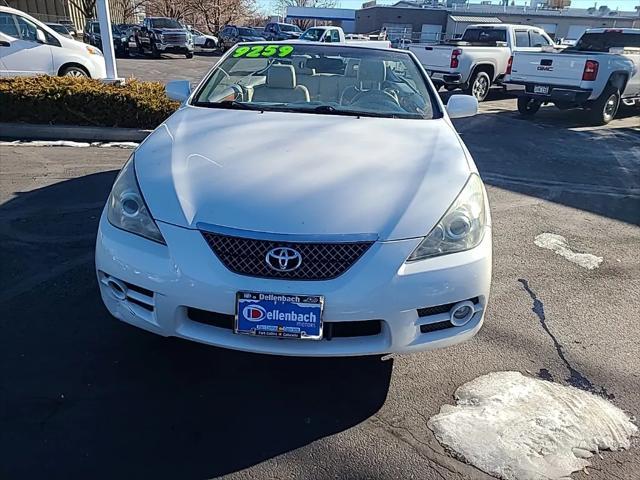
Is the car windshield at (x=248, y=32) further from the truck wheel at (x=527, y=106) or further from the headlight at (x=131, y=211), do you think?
the headlight at (x=131, y=211)

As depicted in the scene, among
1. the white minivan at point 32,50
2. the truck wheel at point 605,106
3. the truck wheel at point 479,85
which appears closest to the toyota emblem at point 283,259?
the white minivan at point 32,50

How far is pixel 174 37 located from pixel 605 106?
1942 centimetres

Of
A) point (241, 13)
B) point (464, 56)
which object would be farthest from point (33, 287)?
point (241, 13)

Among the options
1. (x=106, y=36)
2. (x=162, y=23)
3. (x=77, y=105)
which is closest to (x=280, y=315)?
(x=77, y=105)

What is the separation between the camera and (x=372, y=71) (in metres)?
3.94

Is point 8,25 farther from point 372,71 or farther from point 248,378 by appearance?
point 248,378

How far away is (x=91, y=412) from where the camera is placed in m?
2.31

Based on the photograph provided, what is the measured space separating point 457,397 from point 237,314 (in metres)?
1.21

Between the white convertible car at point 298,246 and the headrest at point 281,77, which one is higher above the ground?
the headrest at point 281,77

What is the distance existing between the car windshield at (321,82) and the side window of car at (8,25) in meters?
7.73

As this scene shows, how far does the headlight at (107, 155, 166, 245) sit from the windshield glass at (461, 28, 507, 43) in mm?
13587

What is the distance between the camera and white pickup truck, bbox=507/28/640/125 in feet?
32.0

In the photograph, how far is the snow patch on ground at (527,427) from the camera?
2.15 metres

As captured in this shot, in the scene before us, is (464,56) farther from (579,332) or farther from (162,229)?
(162,229)
